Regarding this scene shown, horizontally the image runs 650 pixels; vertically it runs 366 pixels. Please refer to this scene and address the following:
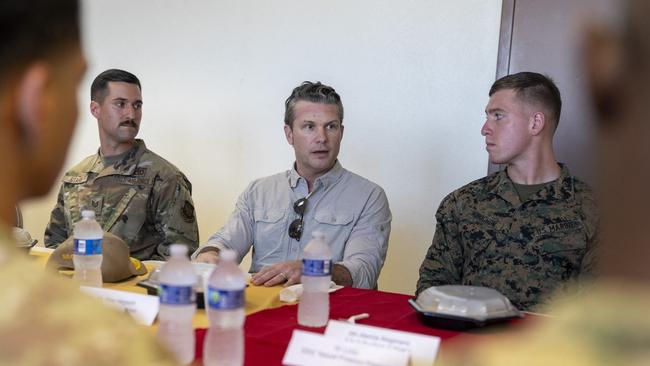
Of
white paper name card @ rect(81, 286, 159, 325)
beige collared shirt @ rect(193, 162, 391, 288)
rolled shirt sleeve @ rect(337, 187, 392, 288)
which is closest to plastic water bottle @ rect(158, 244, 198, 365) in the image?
white paper name card @ rect(81, 286, 159, 325)

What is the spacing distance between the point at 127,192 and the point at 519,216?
169 centimetres

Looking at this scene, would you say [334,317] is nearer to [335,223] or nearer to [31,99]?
[335,223]

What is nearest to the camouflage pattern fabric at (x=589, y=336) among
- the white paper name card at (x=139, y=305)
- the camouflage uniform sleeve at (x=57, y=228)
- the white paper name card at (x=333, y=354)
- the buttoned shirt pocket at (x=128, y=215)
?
the white paper name card at (x=333, y=354)

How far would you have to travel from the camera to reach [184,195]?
2822 millimetres

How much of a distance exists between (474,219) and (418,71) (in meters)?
1.12

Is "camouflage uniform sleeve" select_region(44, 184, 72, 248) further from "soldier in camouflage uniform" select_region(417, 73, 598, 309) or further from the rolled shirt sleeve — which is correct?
"soldier in camouflage uniform" select_region(417, 73, 598, 309)

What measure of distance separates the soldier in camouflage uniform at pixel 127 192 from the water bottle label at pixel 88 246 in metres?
0.97

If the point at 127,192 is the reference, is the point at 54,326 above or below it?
above

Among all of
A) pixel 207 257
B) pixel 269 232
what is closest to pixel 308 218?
pixel 269 232

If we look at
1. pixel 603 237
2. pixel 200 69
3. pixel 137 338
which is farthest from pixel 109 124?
pixel 603 237

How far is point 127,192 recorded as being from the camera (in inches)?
108

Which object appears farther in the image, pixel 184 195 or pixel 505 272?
pixel 184 195

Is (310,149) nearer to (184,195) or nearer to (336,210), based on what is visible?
(336,210)

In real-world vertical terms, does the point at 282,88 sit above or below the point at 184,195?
above
